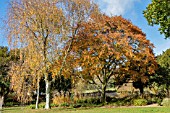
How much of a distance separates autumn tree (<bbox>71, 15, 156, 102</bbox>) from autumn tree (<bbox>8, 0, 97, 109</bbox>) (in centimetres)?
343

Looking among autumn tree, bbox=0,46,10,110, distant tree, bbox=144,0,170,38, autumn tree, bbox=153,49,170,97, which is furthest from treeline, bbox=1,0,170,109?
autumn tree, bbox=0,46,10,110

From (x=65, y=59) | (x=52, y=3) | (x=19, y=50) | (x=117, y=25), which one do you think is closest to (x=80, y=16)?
(x=52, y=3)

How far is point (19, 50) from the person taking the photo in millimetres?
16391

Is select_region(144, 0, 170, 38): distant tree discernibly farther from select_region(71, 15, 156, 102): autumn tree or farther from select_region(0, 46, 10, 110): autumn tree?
select_region(0, 46, 10, 110): autumn tree

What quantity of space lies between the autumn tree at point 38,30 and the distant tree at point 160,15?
7.77 meters

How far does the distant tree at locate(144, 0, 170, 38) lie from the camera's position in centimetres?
981

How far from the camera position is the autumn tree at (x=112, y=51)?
71.4 ft

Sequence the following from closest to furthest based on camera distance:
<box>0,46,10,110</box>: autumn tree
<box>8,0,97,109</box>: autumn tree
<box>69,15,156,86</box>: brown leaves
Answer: <box>8,0,97,109</box>: autumn tree, <box>69,15,156,86</box>: brown leaves, <box>0,46,10,110</box>: autumn tree

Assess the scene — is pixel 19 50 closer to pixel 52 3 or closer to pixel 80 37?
pixel 52 3

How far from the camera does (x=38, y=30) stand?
17422mm

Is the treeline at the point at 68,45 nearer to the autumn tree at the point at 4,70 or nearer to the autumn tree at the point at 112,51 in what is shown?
the autumn tree at the point at 112,51

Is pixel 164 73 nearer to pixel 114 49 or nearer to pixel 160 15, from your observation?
pixel 114 49

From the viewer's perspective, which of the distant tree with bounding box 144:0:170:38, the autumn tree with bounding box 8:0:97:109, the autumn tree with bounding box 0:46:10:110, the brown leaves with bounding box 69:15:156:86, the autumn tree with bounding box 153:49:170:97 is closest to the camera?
the distant tree with bounding box 144:0:170:38

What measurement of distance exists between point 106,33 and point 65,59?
6190 mm
